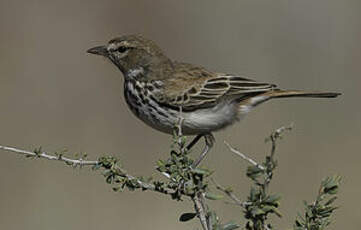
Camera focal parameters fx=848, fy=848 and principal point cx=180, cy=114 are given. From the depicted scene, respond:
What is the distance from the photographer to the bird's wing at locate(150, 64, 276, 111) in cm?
563

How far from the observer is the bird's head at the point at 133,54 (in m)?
6.12

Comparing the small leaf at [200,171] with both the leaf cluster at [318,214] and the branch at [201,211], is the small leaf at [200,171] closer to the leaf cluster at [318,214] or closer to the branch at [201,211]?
the branch at [201,211]

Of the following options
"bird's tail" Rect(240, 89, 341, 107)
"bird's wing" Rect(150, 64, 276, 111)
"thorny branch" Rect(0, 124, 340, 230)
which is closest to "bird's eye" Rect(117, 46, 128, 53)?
"bird's wing" Rect(150, 64, 276, 111)

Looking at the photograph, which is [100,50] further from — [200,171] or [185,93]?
[200,171]

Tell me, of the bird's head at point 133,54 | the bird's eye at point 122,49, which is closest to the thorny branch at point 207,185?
the bird's head at point 133,54

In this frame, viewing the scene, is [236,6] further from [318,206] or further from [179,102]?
[318,206]

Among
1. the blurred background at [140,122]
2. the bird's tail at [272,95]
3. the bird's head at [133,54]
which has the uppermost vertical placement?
the blurred background at [140,122]

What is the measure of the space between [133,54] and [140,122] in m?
3.68

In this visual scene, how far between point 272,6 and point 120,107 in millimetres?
2689

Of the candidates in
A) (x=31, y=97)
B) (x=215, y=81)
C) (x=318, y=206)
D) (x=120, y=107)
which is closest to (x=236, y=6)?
(x=120, y=107)

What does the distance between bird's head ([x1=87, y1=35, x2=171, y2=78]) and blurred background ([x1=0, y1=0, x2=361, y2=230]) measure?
203 cm

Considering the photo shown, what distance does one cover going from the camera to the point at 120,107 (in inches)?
385

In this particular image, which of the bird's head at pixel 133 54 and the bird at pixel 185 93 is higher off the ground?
the bird's head at pixel 133 54

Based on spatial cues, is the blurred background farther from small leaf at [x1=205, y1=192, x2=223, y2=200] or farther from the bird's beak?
small leaf at [x1=205, y1=192, x2=223, y2=200]
